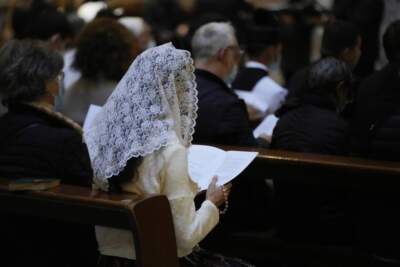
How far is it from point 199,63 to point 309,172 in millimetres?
1106

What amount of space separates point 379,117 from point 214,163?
1049mm

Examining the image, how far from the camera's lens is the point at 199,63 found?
14.1 feet

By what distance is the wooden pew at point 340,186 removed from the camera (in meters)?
3.36

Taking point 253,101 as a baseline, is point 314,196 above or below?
below

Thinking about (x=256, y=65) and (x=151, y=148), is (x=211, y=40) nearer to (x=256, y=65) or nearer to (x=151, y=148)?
(x=256, y=65)

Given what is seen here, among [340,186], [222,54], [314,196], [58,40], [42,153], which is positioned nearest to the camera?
[42,153]

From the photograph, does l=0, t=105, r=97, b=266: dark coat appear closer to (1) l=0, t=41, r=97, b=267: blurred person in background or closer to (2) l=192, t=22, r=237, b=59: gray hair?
(1) l=0, t=41, r=97, b=267: blurred person in background

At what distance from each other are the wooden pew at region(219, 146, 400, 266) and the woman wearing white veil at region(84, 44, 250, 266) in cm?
56

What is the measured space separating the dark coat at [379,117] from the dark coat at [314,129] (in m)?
0.11

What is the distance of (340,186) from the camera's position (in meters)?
3.46

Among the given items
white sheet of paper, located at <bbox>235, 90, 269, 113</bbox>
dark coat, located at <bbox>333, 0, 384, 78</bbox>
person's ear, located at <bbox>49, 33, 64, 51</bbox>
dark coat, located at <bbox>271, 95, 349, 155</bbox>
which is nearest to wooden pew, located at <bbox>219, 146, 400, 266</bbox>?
dark coat, located at <bbox>271, 95, 349, 155</bbox>

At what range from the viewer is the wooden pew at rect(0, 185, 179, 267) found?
8.56 feet

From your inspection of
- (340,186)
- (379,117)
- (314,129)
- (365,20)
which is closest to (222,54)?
(314,129)

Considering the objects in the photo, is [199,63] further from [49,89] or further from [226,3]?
[226,3]
